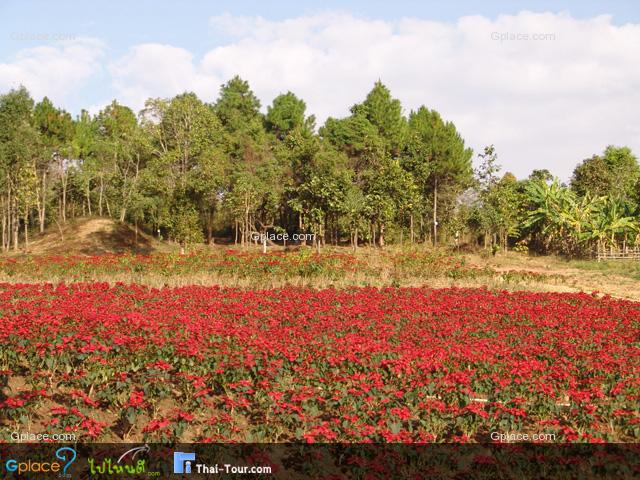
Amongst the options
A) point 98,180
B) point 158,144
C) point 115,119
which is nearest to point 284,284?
point 158,144

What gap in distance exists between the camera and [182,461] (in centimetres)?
557

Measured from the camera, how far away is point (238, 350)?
26.2 ft

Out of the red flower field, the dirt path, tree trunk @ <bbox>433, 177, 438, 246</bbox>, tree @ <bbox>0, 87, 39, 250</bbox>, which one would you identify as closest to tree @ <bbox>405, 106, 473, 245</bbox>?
tree trunk @ <bbox>433, 177, 438, 246</bbox>

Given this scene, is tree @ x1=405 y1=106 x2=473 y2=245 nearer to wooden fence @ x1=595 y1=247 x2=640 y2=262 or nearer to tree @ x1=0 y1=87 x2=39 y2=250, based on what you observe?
wooden fence @ x1=595 y1=247 x2=640 y2=262

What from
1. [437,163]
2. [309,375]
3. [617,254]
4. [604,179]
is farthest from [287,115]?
[309,375]

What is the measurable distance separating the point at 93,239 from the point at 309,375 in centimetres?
3633

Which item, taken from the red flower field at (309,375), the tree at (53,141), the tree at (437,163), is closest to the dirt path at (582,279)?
the red flower field at (309,375)

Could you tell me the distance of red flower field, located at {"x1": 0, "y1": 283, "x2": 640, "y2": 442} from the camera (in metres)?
6.39

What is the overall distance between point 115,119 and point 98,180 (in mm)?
11992

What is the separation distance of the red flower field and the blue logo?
35 cm

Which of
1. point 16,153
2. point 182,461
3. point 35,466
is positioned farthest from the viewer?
point 16,153

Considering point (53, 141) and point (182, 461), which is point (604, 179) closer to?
point (53, 141)

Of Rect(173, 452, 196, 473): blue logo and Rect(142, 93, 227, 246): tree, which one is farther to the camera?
Rect(142, 93, 227, 246): tree

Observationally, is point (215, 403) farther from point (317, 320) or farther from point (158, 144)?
point (158, 144)
